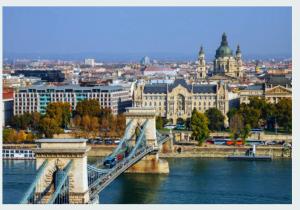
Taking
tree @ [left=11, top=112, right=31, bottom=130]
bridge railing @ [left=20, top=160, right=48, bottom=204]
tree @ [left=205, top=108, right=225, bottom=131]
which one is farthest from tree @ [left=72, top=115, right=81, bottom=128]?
bridge railing @ [left=20, top=160, right=48, bottom=204]

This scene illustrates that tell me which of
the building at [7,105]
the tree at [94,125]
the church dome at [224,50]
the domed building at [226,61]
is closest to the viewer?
the tree at [94,125]

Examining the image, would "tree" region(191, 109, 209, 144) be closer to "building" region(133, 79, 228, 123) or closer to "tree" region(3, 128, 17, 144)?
"tree" region(3, 128, 17, 144)

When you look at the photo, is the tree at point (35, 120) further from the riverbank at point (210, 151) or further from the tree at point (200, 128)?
the tree at point (200, 128)

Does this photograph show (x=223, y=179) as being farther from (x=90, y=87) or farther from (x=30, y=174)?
(x=90, y=87)

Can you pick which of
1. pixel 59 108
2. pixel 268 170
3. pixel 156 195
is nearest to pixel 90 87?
pixel 59 108

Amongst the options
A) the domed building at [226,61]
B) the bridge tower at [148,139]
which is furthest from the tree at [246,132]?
the domed building at [226,61]

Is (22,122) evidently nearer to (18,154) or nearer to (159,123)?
(159,123)
